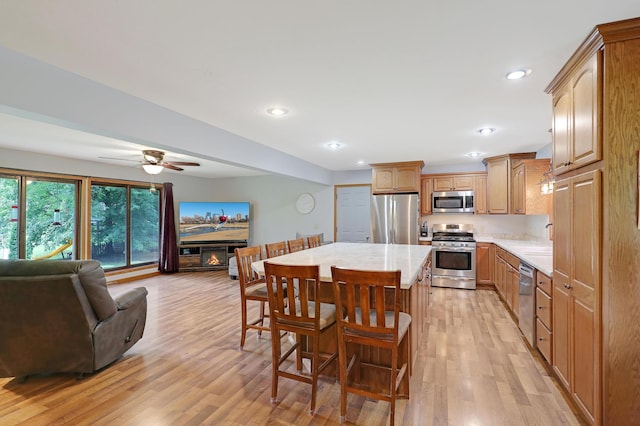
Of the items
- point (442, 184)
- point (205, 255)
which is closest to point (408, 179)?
point (442, 184)

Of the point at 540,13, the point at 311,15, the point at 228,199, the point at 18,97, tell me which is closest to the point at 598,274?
the point at 540,13

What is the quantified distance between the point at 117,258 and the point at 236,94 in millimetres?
5527

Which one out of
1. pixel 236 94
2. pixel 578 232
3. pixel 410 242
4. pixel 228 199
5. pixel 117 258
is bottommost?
pixel 117 258

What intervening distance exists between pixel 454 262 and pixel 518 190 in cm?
158

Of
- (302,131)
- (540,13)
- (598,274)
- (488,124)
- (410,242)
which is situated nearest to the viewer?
(540,13)

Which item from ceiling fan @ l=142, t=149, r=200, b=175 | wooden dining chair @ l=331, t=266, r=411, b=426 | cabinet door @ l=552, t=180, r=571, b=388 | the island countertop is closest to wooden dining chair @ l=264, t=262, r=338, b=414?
wooden dining chair @ l=331, t=266, r=411, b=426

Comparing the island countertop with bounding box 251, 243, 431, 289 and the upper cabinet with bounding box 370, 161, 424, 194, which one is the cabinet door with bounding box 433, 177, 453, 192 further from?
the island countertop with bounding box 251, 243, 431, 289

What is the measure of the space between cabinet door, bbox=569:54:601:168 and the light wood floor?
1731 mm

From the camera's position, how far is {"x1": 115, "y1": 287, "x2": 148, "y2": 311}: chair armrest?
2.78 meters

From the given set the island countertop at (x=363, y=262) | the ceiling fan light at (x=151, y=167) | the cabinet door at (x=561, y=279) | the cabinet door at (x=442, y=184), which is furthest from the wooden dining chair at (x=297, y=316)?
the cabinet door at (x=442, y=184)

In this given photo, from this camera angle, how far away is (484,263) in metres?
5.27

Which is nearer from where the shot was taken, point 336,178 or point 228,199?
point 336,178

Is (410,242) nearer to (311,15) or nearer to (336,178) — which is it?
(336,178)

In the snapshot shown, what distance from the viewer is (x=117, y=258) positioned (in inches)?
246
